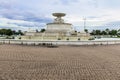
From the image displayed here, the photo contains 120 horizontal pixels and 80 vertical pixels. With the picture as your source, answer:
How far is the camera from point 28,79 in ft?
19.9

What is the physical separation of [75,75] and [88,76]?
1.51 ft

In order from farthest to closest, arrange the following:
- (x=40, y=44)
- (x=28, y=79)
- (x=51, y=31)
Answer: (x=51, y=31) → (x=40, y=44) → (x=28, y=79)

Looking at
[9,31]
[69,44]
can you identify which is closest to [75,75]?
[69,44]

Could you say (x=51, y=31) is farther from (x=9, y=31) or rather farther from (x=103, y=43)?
(x=9, y=31)

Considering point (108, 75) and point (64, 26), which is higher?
point (64, 26)

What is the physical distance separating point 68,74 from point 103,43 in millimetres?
17192

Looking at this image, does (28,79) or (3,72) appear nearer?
(28,79)

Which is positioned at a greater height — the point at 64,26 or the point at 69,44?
Answer: the point at 64,26

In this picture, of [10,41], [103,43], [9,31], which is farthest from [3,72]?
[9,31]

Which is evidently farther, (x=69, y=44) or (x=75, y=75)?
(x=69, y=44)

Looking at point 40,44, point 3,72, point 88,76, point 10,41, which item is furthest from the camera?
point 10,41

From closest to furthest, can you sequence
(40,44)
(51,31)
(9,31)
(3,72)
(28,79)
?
(28,79) < (3,72) < (40,44) < (51,31) < (9,31)

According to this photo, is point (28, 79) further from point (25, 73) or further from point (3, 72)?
point (3, 72)

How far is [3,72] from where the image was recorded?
6.99m
